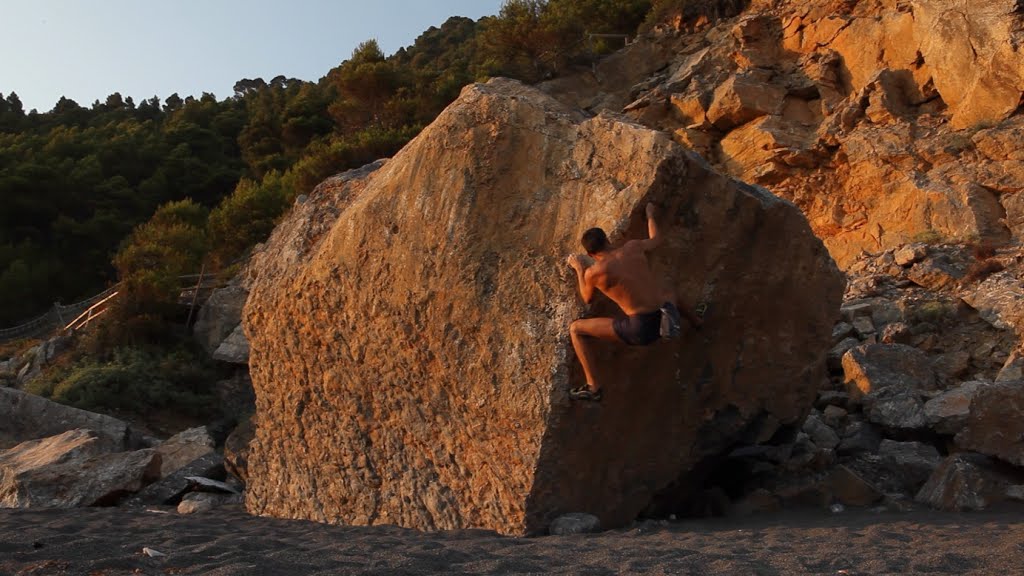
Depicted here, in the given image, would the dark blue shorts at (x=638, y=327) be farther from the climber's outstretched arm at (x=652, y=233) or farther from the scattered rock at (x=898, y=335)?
the scattered rock at (x=898, y=335)

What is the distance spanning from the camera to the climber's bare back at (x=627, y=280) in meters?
4.75

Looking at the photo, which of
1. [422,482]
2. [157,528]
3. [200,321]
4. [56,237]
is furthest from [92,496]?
[56,237]

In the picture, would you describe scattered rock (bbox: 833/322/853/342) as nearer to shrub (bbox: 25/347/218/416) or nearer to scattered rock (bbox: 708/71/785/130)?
scattered rock (bbox: 708/71/785/130)

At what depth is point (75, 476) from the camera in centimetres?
723

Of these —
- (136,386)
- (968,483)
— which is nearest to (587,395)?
(968,483)

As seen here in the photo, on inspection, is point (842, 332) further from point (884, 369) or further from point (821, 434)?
point (821, 434)

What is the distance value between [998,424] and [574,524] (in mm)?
3009

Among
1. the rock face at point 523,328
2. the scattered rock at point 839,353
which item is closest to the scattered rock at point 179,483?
the rock face at point 523,328

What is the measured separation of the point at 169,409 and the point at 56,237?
1888 cm

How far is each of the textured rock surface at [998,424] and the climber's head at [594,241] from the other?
3.05 m

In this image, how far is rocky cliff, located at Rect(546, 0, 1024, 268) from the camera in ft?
43.0

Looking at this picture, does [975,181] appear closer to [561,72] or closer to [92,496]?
[92,496]

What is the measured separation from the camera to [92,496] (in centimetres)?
702

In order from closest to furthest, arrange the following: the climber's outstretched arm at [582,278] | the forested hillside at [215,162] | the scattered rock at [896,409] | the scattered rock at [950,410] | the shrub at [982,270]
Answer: the climber's outstretched arm at [582,278]
the scattered rock at [950,410]
the scattered rock at [896,409]
the shrub at [982,270]
the forested hillside at [215,162]
